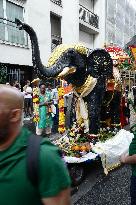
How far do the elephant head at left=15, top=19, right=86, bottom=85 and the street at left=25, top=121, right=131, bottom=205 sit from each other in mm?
1504

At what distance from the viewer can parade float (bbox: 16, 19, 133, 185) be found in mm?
6238

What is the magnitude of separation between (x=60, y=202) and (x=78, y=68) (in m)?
5.07

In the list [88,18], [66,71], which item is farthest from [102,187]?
[88,18]

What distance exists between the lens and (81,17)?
1049 inches

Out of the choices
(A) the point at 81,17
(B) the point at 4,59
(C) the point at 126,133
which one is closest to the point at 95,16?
(A) the point at 81,17

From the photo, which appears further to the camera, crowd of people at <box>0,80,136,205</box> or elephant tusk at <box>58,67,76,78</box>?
elephant tusk at <box>58,67,76,78</box>

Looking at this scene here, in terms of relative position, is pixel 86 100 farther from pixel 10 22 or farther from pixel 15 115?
pixel 10 22

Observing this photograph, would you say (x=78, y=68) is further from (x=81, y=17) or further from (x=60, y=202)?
(x=81, y=17)

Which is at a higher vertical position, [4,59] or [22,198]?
[4,59]

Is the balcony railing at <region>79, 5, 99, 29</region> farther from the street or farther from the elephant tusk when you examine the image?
the street

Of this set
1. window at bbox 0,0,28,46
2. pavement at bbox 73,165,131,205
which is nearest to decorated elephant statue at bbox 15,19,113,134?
pavement at bbox 73,165,131,205

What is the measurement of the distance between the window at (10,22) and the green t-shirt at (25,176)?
14720mm

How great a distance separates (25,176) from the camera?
6.07ft

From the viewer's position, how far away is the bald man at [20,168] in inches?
71.6
